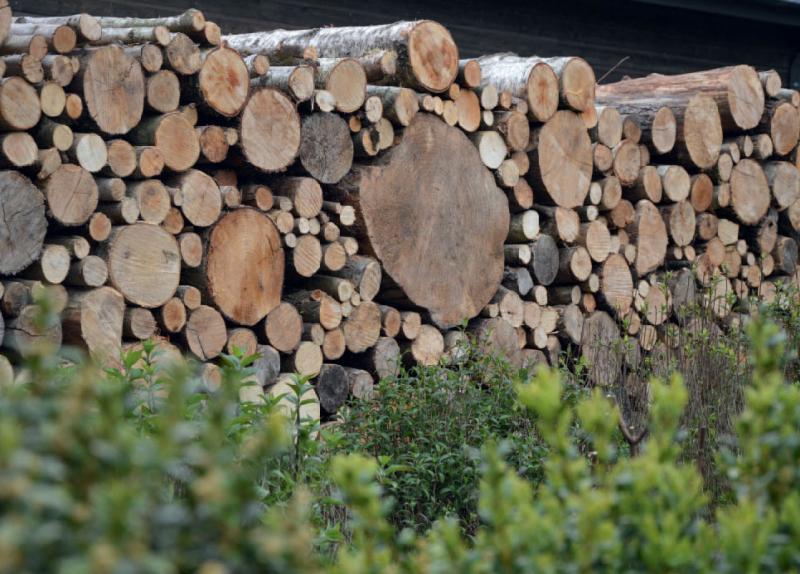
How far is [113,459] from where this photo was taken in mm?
1229

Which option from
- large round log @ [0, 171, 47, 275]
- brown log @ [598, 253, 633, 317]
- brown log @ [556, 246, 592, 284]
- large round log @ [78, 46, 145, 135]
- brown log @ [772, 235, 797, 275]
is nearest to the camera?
large round log @ [0, 171, 47, 275]

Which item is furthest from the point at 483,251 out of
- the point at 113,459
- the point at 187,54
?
the point at 113,459

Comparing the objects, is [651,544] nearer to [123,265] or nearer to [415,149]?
[123,265]

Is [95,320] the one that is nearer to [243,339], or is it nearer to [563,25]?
[243,339]

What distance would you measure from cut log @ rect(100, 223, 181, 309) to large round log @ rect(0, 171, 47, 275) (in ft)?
0.90

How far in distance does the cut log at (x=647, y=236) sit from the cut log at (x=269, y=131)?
7.75 feet

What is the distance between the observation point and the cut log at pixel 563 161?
5473 mm

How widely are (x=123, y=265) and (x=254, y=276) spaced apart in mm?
585

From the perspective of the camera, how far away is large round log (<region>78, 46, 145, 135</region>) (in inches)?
152

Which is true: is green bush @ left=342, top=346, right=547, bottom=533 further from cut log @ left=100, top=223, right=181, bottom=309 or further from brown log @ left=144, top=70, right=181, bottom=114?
brown log @ left=144, top=70, right=181, bottom=114

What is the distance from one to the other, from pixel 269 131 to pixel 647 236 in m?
2.60

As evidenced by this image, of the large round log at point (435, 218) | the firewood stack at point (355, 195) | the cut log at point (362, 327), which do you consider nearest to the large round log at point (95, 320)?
the firewood stack at point (355, 195)

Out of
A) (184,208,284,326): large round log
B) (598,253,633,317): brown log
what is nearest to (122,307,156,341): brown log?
(184,208,284,326): large round log

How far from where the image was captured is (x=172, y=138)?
4.06m
